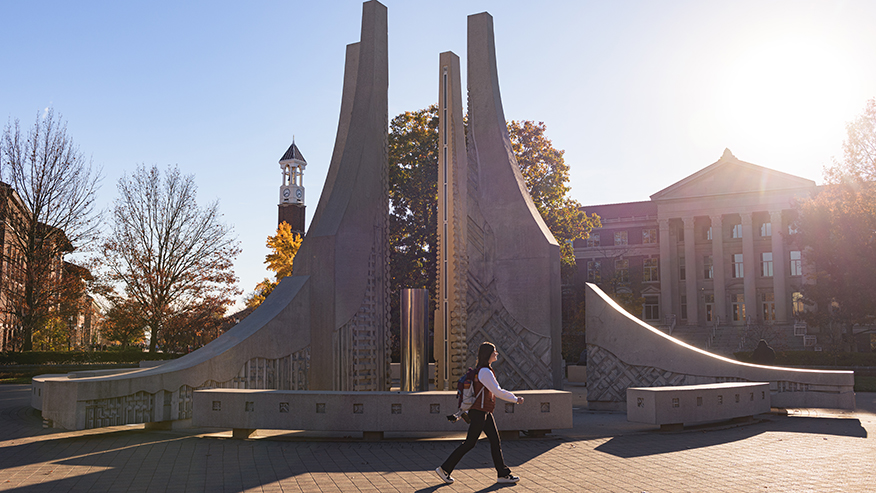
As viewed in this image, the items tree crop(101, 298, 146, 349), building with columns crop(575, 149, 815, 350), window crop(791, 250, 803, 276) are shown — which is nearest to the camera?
tree crop(101, 298, 146, 349)

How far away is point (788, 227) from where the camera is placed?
54875 millimetres

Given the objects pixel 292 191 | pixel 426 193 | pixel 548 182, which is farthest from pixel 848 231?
pixel 292 191

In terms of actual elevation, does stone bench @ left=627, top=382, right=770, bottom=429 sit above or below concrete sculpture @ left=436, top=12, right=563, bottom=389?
below

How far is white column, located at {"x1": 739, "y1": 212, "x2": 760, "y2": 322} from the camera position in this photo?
54062 mm

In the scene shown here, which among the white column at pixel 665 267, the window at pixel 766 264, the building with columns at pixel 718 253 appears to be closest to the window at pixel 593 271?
the building with columns at pixel 718 253

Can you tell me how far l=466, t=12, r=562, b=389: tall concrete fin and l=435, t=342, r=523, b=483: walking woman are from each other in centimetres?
788

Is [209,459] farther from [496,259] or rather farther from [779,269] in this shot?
[779,269]

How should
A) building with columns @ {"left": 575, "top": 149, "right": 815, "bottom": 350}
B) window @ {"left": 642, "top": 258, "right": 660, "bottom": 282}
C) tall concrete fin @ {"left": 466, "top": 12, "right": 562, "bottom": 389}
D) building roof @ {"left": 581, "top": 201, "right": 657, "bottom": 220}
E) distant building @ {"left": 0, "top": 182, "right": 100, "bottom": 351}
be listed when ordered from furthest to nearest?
1. building roof @ {"left": 581, "top": 201, "right": 657, "bottom": 220}
2. window @ {"left": 642, "top": 258, "right": 660, "bottom": 282}
3. building with columns @ {"left": 575, "top": 149, "right": 815, "bottom": 350}
4. distant building @ {"left": 0, "top": 182, "right": 100, "bottom": 351}
5. tall concrete fin @ {"left": 466, "top": 12, "right": 562, "bottom": 389}

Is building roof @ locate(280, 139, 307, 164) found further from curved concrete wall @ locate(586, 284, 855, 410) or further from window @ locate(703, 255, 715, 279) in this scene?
curved concrete wall @ locate(586, 284, 855, 410)

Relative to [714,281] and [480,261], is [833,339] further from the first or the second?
[480,261]

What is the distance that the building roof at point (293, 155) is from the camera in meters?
94.6

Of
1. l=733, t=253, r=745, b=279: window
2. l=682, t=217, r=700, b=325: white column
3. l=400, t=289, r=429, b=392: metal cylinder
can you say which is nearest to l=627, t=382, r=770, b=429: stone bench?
l=400, t=289, r=429, b=392: metal cylinder

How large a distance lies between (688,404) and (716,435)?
2.18 feet

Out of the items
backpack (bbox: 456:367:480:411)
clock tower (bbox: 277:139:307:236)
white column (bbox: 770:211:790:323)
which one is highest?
clock tower (bbox: 277:139:307:236)
